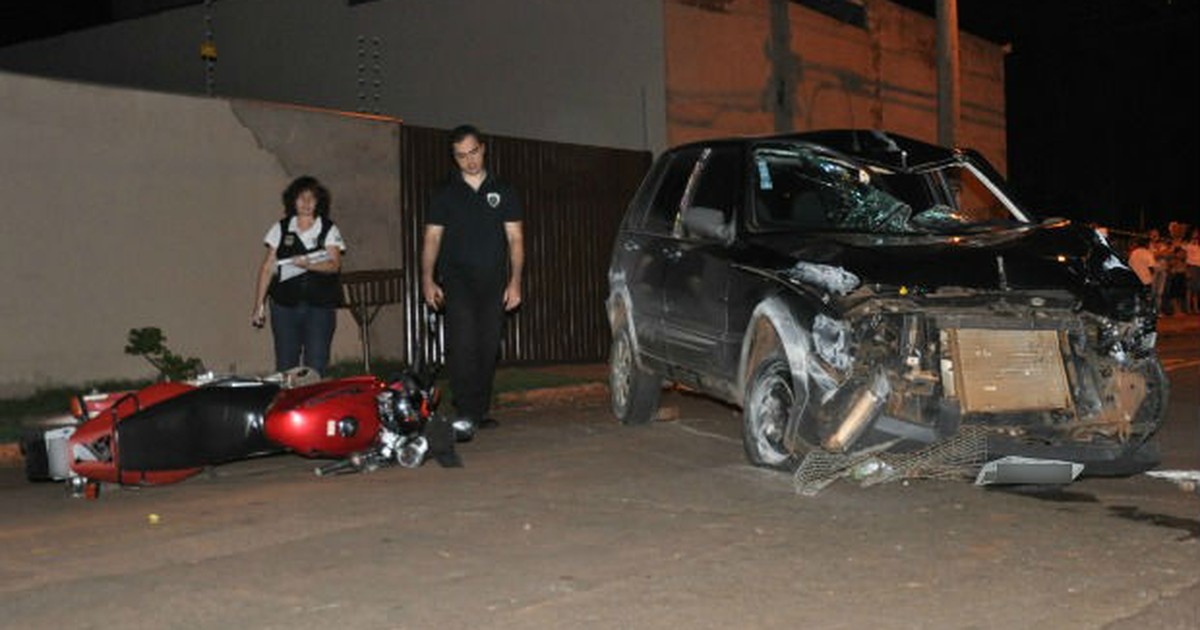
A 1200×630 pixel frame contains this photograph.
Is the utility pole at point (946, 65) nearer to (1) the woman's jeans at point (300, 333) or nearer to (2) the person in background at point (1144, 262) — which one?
(2) the person in background at point (1144, 262)

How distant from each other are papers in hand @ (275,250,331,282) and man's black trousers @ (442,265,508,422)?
0.85 meters

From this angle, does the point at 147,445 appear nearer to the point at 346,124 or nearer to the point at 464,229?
the point at 464,229

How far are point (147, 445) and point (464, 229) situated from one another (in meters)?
2.80

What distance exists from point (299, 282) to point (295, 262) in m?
0.14

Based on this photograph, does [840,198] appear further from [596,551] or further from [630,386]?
[596,551]

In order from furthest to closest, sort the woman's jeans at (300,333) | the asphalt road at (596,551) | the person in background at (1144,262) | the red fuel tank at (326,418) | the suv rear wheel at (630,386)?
the person in background at (1144,262) < the woman's jeans at (300,333) < the suv rear wheel at (630,386) < the red fuel tank at (326,418) < the asphalt road at (596,551)

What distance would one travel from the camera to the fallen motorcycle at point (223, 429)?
6953 millimetres

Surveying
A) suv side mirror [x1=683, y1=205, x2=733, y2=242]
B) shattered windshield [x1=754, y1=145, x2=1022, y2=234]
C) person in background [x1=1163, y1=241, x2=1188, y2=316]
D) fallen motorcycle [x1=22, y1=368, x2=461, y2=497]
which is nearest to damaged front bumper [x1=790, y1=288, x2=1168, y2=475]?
shattered windshield [x1=754, y1=145, x2=1022, y2=234]

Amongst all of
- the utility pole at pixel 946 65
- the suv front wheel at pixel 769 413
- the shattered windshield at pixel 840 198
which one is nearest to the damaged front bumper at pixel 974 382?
the suv front wheel at pixel 769 413

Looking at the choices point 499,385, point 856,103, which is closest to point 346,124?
point 499,385

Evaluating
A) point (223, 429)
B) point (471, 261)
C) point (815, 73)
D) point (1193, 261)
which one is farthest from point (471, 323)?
point (1193, 261)

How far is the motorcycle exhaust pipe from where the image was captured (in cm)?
632

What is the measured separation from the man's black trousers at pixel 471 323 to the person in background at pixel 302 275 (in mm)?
862

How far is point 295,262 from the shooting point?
9.30 m
